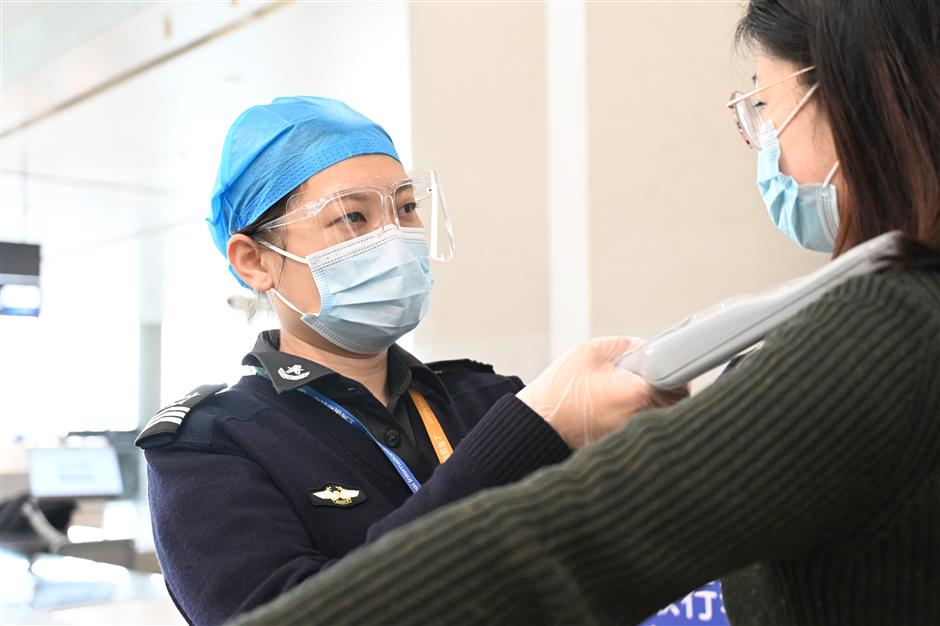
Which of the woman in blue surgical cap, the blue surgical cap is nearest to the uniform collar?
the woman in blue surgical cap

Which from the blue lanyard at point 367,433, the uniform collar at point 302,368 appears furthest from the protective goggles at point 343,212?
the blue lanyard at point 367,433

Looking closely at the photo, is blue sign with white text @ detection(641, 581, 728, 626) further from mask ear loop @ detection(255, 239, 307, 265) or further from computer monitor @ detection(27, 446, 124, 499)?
computer monitor @ detection(27, 446, 124, 499)

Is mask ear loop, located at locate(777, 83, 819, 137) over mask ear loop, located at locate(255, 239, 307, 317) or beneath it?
over

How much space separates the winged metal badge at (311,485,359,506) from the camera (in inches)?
60.7

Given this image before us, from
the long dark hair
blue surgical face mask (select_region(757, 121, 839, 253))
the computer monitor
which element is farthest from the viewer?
the computer monitor

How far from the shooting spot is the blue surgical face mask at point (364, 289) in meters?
1.84

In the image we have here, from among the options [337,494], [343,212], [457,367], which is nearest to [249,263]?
[343,212]

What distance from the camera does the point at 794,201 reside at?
4.47ft

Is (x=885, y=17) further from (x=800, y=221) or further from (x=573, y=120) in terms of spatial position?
(x=573, y=120)

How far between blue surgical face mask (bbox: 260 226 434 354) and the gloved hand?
0.75 meters

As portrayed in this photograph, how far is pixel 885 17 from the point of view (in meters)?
0.84

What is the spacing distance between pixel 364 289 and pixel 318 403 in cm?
25

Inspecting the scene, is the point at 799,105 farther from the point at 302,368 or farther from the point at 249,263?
the point at 249,263

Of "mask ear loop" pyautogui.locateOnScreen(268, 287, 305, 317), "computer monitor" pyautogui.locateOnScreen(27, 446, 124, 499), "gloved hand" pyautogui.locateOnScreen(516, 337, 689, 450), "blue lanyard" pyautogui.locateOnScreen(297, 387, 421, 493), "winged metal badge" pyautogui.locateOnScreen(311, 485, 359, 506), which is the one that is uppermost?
"mask ear loop" pyautogui.locateOnScreen(268, 287, 305, 317)
